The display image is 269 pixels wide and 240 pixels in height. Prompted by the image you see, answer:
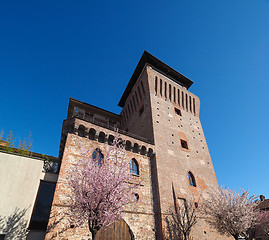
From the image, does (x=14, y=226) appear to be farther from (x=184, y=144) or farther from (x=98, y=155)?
(x=184, y=144)

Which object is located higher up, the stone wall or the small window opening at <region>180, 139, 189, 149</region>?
the small window opening at <region>180, 139, 189, 149</region>

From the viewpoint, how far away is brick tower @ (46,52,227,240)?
11234mm

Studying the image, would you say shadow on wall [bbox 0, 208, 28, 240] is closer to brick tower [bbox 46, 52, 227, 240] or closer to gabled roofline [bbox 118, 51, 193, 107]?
brick tower [bbox 46, 52, 227, 240]

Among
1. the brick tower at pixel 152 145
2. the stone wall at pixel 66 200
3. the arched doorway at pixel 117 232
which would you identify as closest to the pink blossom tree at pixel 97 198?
the stone wall at pixel 66 200

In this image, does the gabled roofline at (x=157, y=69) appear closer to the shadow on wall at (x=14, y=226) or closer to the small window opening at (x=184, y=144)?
the small window opening at (x=184, y=144)

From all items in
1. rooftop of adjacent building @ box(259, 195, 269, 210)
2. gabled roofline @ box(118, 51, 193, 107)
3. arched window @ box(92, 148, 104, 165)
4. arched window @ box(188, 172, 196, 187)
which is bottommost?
rooftop of adjacent building @ box(259, 195, 269, 210)

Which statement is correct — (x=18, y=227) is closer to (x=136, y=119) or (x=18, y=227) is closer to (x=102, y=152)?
(x=102, y=152)

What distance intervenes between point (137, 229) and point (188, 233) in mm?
4193

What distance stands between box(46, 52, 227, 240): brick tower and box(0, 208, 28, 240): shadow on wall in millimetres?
1538

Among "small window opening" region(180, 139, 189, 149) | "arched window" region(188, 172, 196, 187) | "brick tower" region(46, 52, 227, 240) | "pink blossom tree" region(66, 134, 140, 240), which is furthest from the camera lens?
"small window opening" region(180, 139, 189, 149)

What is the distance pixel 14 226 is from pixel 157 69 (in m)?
20.8

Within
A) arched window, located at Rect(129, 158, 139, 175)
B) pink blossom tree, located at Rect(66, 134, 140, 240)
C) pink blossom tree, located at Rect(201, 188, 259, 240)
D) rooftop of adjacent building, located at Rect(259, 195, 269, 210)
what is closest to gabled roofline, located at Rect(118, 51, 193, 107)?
arched window, located at Rect(129, 158, 139, 175)

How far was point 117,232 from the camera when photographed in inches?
421

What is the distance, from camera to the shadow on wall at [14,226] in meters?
8.55
